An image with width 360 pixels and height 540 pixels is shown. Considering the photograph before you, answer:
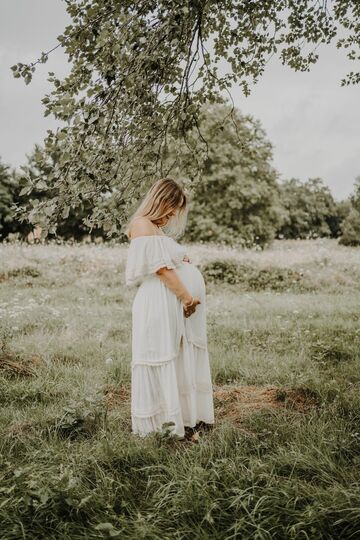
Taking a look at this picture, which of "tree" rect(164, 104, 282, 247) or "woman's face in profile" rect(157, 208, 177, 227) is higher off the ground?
"tree" rect(164, 104, 282, 247)

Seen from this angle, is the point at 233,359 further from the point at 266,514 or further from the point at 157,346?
the point at 266,514

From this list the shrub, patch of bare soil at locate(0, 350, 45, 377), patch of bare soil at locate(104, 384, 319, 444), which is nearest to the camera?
patch of bare soil at locate(104, 384, 319, 444)

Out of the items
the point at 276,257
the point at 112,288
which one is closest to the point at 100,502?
the point at 112,288

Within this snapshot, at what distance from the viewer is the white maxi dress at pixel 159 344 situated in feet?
12.0

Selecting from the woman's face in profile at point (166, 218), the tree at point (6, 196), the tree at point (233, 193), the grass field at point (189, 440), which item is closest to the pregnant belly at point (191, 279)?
the woman's face in profile at point (166, 218)

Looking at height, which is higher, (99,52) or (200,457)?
(99,52)

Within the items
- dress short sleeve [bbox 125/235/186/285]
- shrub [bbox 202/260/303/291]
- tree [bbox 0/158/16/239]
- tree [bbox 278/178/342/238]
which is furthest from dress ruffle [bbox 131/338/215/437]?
tree [bbox 278/178/342/238]

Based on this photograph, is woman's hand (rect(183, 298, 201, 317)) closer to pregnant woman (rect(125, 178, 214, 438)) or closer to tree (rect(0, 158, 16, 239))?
pregnant woman (rect(125, 178, 214, 438))

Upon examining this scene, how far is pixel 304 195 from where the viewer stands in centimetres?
6316

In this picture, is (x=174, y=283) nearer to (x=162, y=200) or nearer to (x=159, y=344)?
(x=159, y=344)

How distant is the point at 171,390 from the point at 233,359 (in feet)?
7.76

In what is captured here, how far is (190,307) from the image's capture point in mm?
3771

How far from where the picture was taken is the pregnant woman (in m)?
3.66

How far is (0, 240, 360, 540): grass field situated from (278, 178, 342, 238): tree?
50.1 meters
